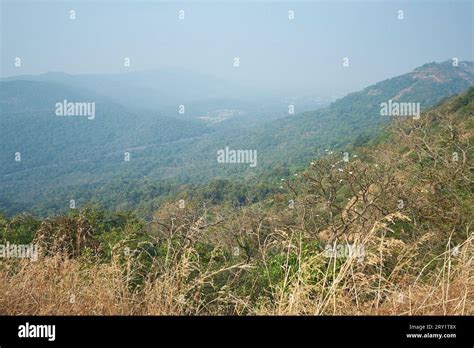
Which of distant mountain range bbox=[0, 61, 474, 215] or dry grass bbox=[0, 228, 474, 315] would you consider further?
distant mountain range bbox=[0, 61, 474, 215]

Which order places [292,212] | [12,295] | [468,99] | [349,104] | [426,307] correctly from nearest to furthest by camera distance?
[426,307] < [12,295] < [292,212] < [468,99] < [349,104]

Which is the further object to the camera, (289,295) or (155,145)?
(155,145)

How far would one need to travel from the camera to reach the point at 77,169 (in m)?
116

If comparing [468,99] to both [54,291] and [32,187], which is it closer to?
[54,291]

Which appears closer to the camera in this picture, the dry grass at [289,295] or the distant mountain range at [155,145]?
the dry grass at [289,295]

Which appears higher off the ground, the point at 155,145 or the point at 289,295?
the point at 155,145

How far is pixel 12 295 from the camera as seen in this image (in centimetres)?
184
